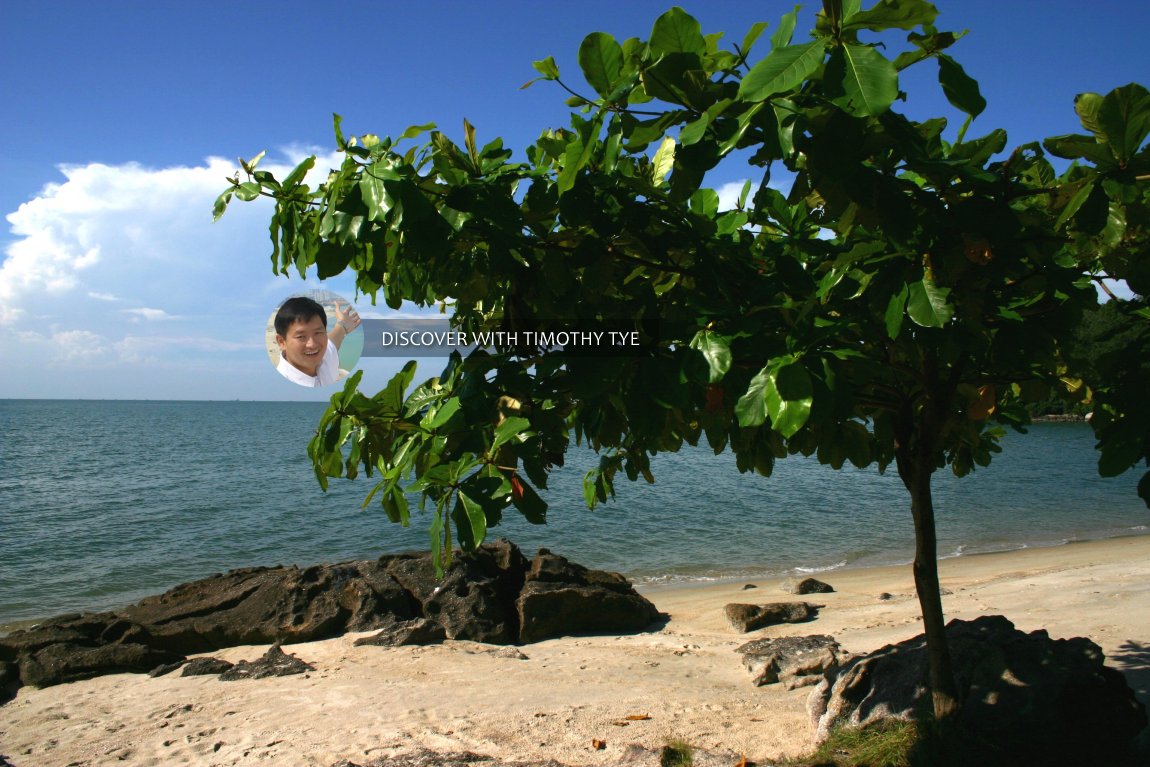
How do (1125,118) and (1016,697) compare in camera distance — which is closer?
(1125,118)

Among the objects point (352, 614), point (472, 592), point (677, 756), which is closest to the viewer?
point (677, 756)

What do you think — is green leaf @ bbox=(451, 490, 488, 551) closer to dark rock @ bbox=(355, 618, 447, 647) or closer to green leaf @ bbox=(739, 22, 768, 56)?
green leaf @ bbox=(739, 22, 768, 56)

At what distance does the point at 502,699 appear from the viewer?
5613 millimetres

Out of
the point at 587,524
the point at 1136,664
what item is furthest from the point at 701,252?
the point at 587,524

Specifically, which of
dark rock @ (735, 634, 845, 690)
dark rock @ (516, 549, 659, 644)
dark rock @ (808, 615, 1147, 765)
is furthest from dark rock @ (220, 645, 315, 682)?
dark rock @ (808, 615, 1147, 765)

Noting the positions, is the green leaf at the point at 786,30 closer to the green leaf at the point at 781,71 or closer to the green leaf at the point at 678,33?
the green leaf at the point at 781,71

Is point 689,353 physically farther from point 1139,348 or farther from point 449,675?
point 449,675

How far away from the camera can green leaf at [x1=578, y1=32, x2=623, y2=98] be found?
2094 millimetres

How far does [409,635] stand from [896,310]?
633 cm

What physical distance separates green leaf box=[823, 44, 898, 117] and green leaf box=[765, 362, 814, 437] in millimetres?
570

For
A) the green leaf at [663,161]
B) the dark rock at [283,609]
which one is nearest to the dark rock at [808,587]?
the dark rock at [283,609]

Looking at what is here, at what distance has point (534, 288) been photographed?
8.58 ft

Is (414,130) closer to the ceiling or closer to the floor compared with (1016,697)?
closer to the ceiling

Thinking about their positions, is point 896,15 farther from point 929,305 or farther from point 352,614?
point 352,614
